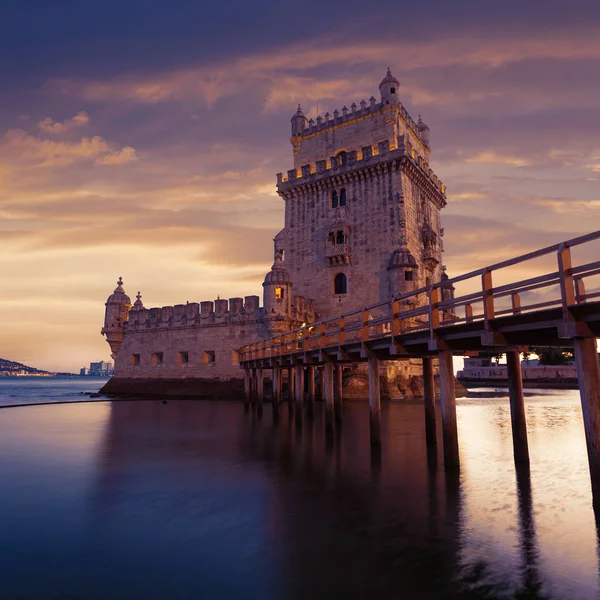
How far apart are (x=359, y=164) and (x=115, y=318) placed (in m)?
28.0

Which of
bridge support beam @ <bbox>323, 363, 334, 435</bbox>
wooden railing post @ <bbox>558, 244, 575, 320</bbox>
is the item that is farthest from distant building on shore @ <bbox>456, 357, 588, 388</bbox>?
wooden railing post @ <bbox>558, 244, 575, 320</bbox>

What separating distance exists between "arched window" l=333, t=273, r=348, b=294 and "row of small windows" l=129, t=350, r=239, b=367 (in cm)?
1000

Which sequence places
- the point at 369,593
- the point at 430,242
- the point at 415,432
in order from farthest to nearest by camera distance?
the point at 430,242 < the point at 415,432 < the point at 369,593

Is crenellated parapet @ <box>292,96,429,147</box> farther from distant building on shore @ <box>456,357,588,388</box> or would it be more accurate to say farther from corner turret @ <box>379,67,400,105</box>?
distant building on shore @ <box>456,357,588,388</box>

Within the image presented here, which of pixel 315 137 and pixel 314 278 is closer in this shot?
pixel 314 278

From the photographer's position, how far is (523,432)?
1184 cm

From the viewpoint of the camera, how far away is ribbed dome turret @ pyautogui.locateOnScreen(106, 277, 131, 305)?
151ft

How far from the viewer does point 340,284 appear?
127ft

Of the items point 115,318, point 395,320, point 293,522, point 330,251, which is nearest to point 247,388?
point 330,251

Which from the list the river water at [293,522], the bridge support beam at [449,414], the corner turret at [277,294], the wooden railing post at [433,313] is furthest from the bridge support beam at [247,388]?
the wooden railing post at [433,313]

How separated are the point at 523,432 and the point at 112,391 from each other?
1671 inches

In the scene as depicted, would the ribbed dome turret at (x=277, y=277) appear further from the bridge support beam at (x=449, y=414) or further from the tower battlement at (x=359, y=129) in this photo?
the bridge support beam at (x=449, y=414)

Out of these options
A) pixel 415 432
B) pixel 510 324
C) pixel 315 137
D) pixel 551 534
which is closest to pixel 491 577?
pixel 551 534

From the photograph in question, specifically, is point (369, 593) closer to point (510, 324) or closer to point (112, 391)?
point (510, 324)
